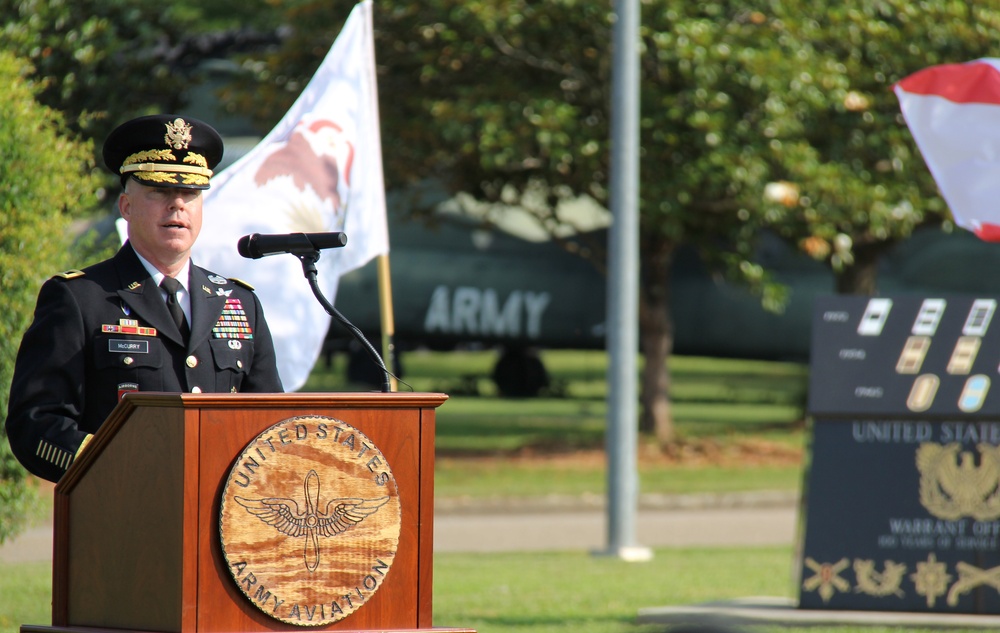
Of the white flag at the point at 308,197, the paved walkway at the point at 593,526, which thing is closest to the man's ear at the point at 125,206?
the white flag at the point at 308,197

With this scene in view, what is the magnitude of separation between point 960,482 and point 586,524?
21.0 ft

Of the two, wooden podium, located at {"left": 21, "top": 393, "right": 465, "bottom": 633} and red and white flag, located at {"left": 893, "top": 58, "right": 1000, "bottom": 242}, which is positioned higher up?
red and white flag, located at {"left": 893, "top": 58, "right": 1000, "bottom": 242}

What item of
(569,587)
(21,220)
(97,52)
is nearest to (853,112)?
(97,52)

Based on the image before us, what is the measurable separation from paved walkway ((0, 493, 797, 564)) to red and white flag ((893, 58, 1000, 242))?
5063mm

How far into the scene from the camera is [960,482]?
788 cm

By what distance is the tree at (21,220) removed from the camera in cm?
684

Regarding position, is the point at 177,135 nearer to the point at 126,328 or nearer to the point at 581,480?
the point at 126,328

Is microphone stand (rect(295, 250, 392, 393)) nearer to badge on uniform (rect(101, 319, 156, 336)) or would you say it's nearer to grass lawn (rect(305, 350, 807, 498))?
badge on uniform (rect(101, 319, 156, 336))

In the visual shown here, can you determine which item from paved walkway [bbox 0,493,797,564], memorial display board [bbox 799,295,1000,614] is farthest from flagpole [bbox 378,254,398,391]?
paved walkway [bbox 0,493,797,564]

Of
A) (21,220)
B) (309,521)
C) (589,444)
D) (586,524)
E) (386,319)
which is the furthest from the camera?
(589,444)

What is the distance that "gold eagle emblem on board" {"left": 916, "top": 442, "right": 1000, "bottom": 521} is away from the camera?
25.7 ft

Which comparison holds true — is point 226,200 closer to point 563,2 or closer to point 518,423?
point 563,2

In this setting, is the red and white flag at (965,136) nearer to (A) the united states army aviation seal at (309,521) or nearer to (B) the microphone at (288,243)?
(B) the microphone at (288,243)

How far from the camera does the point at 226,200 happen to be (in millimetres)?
7277
